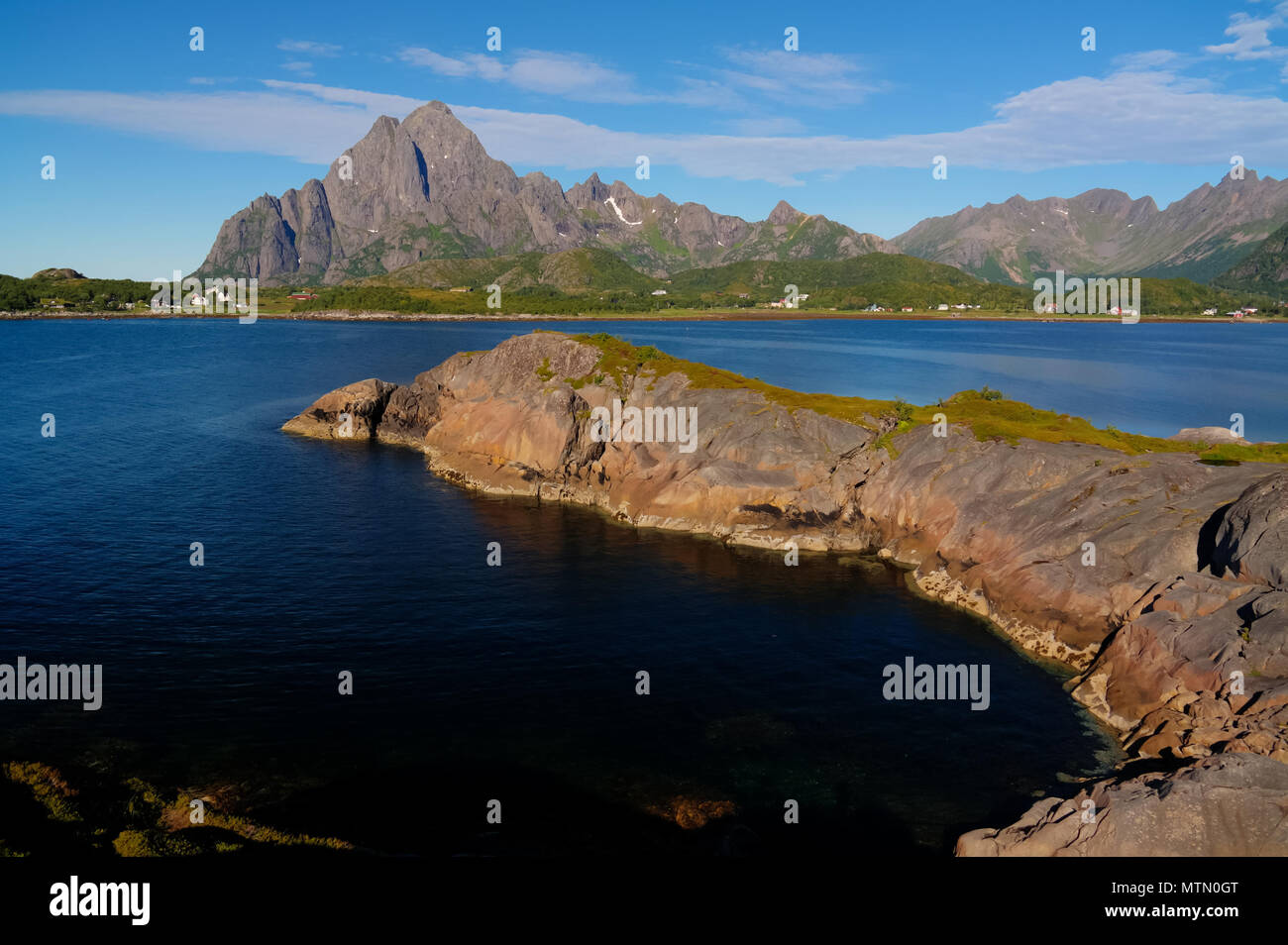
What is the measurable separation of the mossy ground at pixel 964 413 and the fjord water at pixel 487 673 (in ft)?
57.3

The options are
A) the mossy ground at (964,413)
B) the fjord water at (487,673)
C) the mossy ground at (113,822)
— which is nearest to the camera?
the mossy ground at (113,822)

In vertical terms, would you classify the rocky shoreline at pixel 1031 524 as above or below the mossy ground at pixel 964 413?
below

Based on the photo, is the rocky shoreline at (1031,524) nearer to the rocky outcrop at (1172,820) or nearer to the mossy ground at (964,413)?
the rocky outcrop at (1172,820)

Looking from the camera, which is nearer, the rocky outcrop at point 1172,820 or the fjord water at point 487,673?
the rocky outcrop at point 1172,820

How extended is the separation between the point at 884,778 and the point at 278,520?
54.2 metres

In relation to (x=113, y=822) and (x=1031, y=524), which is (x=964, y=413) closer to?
(x=1031, y=524)

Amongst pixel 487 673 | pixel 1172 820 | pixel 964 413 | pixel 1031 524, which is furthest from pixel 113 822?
pixel 964 413

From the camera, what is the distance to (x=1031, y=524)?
174 ft

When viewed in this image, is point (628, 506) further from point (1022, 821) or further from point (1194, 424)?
point (1194, 424)

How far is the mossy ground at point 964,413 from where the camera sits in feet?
192

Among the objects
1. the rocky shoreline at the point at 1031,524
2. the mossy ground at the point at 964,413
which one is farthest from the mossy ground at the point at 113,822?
the mossy ground at the point at 964,413

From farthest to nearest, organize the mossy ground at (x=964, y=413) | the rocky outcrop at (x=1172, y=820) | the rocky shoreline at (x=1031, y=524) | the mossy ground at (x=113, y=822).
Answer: the mossy ground at (x=964, y=413) → the rocky shoreline at (x=1031, y=524) → the rocky outcrop at (x=1172, y=820) → the mossy ground at (x=113, y=822)

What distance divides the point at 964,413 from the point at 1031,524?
20803 millimetres
